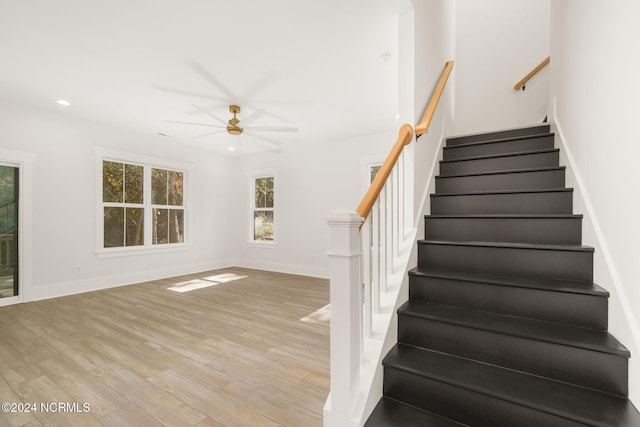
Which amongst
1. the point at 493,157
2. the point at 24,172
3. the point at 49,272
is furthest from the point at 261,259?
the point at 493,157

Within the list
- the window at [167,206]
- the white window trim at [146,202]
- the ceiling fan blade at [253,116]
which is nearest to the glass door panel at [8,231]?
the white window trim at [146,202]

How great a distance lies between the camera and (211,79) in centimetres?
336

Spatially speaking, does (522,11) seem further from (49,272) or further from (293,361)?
(49,272)

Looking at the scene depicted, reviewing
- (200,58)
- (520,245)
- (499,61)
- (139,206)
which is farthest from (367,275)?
(139,206)

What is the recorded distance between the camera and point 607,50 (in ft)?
4.63

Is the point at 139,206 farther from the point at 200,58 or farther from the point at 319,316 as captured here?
the point at 319,316

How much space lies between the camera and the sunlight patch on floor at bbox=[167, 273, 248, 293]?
4863mm

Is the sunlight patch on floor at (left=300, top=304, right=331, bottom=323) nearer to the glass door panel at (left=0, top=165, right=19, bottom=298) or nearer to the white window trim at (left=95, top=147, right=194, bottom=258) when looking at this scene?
the white window trim at (left=95, top=147, right=194, bottom=258)

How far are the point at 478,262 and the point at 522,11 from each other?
164 inches

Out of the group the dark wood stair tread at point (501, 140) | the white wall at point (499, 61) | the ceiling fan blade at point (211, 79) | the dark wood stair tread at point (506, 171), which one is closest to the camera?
the dark wood stair tread at point (506, 171)

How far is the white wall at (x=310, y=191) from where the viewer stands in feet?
18.0

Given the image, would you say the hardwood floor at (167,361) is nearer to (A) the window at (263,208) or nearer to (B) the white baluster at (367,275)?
(B) the white baluster at (367,275)

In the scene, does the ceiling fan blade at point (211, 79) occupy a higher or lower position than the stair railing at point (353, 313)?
higher

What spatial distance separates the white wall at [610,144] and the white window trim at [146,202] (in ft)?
19.7
